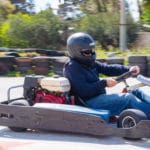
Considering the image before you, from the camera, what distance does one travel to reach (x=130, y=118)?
474 centimetres

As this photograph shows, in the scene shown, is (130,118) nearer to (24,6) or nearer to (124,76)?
(124,76)

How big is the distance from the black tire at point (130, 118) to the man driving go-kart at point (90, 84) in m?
0.14

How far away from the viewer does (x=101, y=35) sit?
2348 centimetres

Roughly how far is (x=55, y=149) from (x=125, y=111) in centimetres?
70

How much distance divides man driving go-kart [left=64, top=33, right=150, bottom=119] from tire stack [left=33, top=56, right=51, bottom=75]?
6824 mm

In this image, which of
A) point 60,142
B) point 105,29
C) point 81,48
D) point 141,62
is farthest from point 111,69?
point 105,29

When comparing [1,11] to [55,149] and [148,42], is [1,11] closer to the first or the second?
[148,42]

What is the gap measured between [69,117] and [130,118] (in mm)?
542

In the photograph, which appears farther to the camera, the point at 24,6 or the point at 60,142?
the point at 24,6

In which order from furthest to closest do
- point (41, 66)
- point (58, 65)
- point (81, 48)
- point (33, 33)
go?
point (33, 33), point (41, 66), point (58, 65), point (81, 48)

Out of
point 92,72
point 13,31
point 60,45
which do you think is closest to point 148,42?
point 60,45

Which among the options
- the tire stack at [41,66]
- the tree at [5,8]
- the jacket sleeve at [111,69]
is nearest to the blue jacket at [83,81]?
the jacket sleeve at [111,69]

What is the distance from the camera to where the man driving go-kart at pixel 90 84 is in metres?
4.92

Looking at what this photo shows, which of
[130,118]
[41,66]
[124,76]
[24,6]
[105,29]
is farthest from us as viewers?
[24,6]
